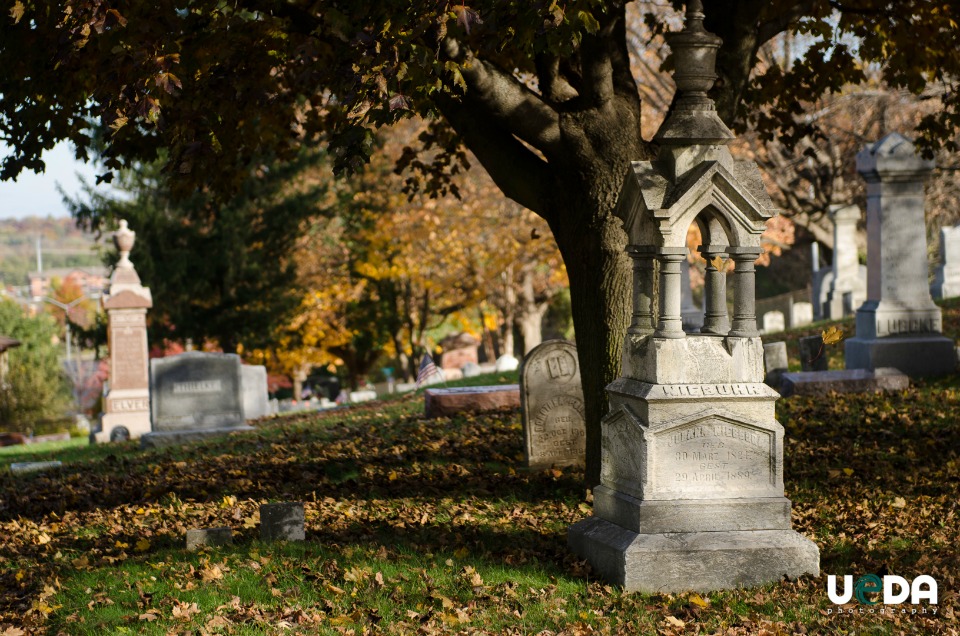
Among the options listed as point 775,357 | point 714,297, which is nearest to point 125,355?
point 775,357

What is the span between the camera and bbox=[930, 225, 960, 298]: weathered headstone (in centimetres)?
2317

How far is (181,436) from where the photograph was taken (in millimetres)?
15555

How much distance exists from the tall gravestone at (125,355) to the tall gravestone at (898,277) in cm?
1351

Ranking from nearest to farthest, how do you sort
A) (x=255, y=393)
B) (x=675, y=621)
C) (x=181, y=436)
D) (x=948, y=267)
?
(x=675, y=621) → (x=181, y=436) → (x=255, y=393) → (x=948, y=267)

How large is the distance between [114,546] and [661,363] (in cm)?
424

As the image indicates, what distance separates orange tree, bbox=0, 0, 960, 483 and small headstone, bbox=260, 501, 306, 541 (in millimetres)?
2410

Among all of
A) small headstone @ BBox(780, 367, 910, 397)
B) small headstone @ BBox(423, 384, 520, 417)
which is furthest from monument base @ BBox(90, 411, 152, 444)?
small headstone @ BBox(780, 367, 910, 397)

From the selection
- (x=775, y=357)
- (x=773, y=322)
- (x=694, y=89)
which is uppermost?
(x=694, y=89)

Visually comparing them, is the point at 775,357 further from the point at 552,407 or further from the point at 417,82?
the point at 417,82

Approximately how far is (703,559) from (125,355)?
16.6 metres

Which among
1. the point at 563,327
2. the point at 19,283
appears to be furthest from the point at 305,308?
the point at 19,283

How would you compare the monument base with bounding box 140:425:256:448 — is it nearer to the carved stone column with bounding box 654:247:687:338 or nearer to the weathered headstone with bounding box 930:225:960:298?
the carved stone column with bounding box 654:247:687:338

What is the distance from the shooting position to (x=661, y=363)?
622 centimetres

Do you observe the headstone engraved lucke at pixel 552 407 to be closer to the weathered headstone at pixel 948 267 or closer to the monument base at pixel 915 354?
the monument base at pixel 915 354
